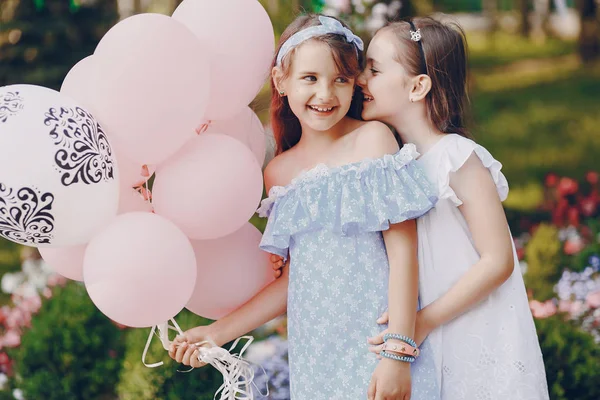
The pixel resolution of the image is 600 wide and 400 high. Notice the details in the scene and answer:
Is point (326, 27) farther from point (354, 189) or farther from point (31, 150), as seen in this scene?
point (31, 150)

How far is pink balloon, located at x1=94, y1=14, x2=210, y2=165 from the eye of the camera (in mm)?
1939

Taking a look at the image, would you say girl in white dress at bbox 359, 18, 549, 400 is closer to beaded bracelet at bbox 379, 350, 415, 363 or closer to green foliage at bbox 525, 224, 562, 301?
beaded bracelet at bbox 379, 350, 415, 363

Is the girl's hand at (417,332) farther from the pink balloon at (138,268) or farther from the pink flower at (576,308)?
the pink flower at (576,308)

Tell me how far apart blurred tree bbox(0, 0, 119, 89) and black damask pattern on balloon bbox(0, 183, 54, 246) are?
3.45 m

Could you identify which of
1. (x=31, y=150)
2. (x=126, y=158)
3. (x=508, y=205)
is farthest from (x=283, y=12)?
(x=31, y=150)

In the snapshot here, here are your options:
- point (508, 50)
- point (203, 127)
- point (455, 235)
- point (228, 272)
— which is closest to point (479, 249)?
point (455, 235)

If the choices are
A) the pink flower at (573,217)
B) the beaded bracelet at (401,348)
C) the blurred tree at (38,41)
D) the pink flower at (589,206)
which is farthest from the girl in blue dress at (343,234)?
the blurred tree at (38,41)

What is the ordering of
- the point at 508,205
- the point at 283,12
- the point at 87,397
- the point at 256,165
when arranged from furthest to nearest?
the point at 508,205 < the point at 283,12 < the point at 87,397 < the point at 256,165

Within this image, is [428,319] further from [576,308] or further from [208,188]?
[576,308]

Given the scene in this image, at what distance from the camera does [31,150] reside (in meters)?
1.79

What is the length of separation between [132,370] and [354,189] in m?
1.44

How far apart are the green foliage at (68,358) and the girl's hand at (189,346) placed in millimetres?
1275

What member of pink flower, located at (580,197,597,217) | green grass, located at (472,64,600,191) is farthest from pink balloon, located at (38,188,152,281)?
green grass, located at (472,64,600,191)

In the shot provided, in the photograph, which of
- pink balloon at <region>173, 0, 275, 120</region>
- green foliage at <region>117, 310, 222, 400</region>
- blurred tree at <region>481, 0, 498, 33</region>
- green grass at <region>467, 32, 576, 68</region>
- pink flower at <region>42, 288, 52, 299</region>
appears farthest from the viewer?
blurred tree at <region>481, 0, 498, 33</region>
